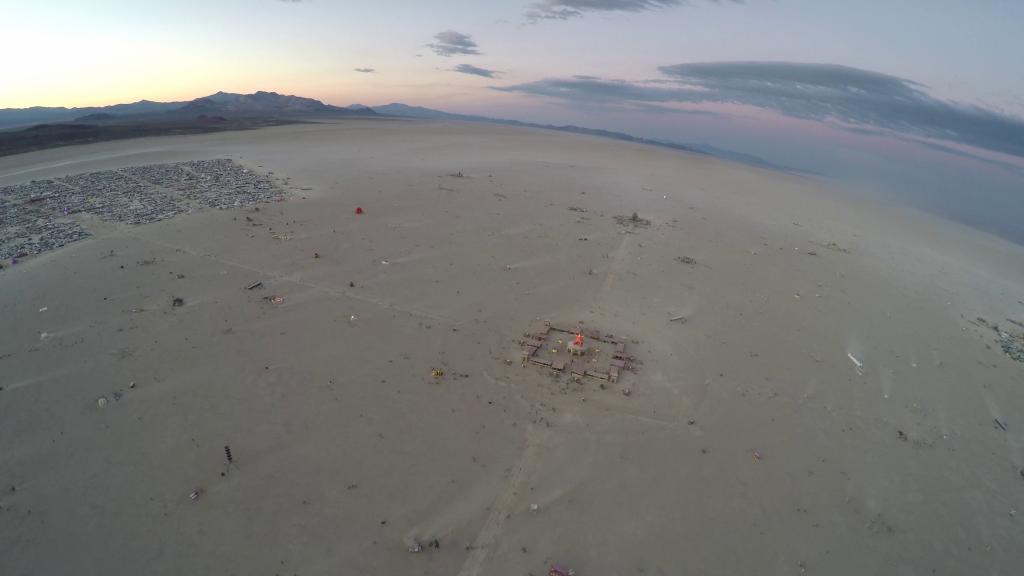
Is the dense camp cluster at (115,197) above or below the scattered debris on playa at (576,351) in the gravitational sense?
above

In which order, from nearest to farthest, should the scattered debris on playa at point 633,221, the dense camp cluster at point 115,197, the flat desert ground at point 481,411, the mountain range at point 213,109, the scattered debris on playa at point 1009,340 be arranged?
the flat desert ground at point 481,411
the scattered debris on playa at point 1009,340
the dense camp cluster at point 115,197
the scattered debris on playa at point 633,221
the mountain range at point 213,109

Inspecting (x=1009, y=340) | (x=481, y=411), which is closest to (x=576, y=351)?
(x=481, y=411)

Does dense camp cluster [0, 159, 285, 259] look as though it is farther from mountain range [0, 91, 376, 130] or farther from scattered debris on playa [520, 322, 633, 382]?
mountain range [0, 91, 376, 130]

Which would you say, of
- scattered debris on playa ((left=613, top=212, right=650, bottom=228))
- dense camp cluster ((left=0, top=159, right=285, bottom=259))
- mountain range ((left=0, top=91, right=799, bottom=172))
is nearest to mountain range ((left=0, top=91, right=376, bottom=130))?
mountain range ((left=0, top=91, right=799, bottom=172))

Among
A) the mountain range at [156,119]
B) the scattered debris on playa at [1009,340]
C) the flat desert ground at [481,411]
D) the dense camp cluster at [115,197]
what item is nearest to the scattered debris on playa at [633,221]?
the flat desert ground at [481,411]

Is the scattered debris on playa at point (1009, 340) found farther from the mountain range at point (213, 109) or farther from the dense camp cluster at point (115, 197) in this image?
the mountain range at point (213, 109)

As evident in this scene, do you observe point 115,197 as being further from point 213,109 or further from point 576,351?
point 213,109
